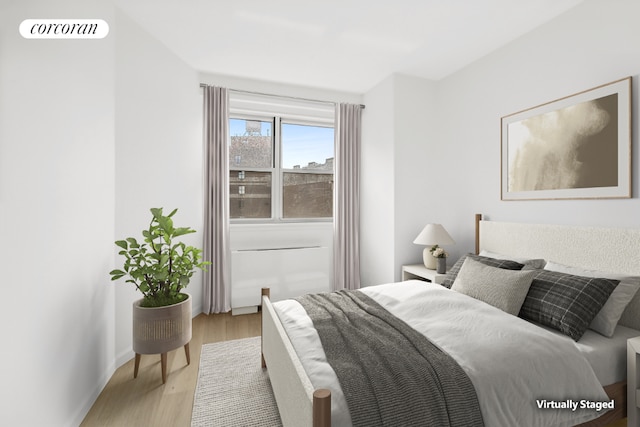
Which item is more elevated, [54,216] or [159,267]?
[54,216]

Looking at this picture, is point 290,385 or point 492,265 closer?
point 290,385

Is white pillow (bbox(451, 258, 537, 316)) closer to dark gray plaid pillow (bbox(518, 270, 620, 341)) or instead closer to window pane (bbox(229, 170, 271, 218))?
dark gray plaid pillow (bbox(518, 270, 620, 341))

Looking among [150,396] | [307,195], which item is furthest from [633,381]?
[307,195]

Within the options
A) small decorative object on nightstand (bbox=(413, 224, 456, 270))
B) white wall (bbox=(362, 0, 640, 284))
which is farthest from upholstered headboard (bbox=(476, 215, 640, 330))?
small decorative object on nightstand (bbox=(413, 224, 456, 270))

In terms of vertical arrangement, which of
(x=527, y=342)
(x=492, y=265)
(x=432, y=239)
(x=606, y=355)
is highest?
(x=432, y=239)

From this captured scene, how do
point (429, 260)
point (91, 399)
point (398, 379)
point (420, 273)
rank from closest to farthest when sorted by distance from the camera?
point (398, 379), point (91, 399), point (420, 273), point (429, 260)

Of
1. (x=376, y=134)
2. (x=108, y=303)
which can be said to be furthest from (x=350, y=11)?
(x=108, y=303)

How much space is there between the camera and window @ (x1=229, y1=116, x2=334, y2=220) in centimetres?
373

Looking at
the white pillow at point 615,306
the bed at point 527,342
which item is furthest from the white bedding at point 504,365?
the white pillow at point 615,306

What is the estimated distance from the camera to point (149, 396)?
6.49 feet

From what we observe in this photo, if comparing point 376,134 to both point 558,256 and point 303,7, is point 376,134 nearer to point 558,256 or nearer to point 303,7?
point 303,7

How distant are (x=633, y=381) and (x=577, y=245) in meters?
0.89

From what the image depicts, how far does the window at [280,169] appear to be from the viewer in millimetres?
3730

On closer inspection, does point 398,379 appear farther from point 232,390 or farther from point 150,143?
point 150,143
